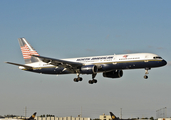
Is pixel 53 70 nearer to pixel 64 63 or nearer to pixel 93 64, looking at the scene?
pixel 64 63

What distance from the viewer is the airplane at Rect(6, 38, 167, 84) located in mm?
75875

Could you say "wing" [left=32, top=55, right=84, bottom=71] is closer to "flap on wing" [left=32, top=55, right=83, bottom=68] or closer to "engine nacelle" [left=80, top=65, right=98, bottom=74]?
"flap on wing" [left=32, top=55, right=83, bottom=68]

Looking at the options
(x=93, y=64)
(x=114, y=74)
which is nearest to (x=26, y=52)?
(x=93, y=64)

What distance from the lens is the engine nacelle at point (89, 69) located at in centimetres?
7944

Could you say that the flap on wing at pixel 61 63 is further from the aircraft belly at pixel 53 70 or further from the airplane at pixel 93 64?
the aircraft belly at pixel 53 70

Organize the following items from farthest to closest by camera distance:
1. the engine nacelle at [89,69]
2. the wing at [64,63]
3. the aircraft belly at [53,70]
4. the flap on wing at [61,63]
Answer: the aircraft belly at [53,70]
the wing at [64,63]
the flap on wing at [61,63]
the engine nacelle at [89,69]

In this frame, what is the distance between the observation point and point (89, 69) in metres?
79.9

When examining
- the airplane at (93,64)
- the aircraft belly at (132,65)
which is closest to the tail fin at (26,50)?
the airplane at (93,64)

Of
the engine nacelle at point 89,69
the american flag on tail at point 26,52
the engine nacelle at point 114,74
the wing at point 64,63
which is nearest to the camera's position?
the engine nacelle at point 89,69

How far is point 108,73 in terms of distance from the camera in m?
89.0

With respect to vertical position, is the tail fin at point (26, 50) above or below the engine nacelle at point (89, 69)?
above

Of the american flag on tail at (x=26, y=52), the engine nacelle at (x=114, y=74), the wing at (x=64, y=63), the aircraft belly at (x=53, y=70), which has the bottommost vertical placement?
the engine nacelle at (x=114, y=74)

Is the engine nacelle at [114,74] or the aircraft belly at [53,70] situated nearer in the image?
the aircraft belly at [53,70]

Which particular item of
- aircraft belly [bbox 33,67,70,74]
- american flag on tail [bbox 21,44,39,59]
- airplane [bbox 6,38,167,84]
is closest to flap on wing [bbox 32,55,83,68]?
airplane [bbox 6,38,167,84]
